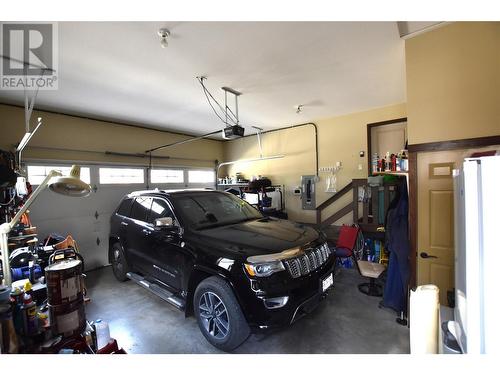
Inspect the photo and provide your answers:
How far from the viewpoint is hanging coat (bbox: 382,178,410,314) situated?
250 cm

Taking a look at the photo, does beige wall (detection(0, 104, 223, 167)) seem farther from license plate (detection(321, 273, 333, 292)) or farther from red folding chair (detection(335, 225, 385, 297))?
license plate (detection(321, 273, 333, 292))

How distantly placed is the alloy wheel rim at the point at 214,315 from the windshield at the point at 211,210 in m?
0.78

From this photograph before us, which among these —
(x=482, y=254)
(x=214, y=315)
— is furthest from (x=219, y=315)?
(x=482, y=254)

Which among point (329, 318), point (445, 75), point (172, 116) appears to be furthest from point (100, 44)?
point (329, 318)

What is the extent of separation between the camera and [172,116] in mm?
4832

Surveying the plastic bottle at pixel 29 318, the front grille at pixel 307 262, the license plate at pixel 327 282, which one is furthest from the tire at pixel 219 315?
the plastic bottle at pixel 29 318

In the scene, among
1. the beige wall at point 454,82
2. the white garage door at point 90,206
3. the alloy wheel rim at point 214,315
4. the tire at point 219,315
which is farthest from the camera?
the white garage door at point 90,206

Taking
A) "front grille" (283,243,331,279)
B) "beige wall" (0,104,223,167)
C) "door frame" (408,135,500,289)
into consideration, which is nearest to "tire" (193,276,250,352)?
"front grille" (283,243,331,279)

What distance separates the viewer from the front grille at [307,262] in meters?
2.03

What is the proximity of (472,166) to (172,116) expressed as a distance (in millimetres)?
4986

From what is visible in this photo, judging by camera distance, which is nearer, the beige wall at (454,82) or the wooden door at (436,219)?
the beige wall at (454,82)

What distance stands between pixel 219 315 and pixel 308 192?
396 cm

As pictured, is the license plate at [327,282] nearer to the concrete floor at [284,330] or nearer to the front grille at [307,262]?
the front grille at [307,262]
